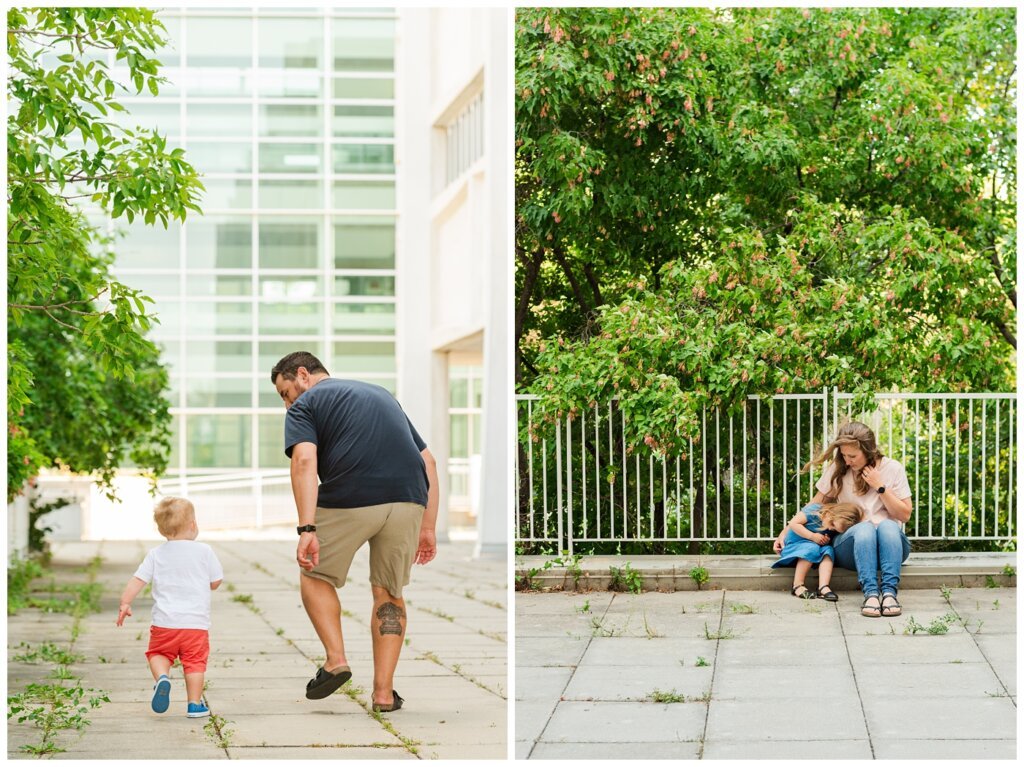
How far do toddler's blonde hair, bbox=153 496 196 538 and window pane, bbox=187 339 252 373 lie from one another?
20.2 metres

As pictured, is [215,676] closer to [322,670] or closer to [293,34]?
[322,670]

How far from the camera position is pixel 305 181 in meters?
25.8

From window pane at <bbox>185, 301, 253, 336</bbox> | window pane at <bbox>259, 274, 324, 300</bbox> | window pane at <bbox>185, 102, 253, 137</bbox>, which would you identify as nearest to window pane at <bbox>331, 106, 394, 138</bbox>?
window pane at <bbox>185, 102, 253, 137</bbox>

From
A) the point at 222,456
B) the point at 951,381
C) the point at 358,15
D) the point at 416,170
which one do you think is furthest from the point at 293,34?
the point at 951,381

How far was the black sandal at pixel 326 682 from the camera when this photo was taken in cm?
575

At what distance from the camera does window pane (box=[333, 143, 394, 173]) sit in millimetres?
25688

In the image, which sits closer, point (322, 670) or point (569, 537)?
point (322, 670)

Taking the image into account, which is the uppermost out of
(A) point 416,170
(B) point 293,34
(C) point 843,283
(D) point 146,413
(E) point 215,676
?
(B) point 293,34

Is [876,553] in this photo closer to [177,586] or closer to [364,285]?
[177,586]

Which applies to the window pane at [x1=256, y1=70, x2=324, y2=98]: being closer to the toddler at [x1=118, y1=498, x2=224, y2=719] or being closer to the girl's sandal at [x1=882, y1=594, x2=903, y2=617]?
the girl's sandal at [x1=882, y1=594, x2=903, y2=617]

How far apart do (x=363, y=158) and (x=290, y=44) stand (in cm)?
258

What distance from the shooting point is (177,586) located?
601cm

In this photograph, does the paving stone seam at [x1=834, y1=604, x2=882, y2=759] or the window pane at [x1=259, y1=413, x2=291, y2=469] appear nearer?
the paving stone seam at [x1=834, y1=604, x2=882, y2=759]

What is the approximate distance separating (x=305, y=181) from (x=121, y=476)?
654 cm
